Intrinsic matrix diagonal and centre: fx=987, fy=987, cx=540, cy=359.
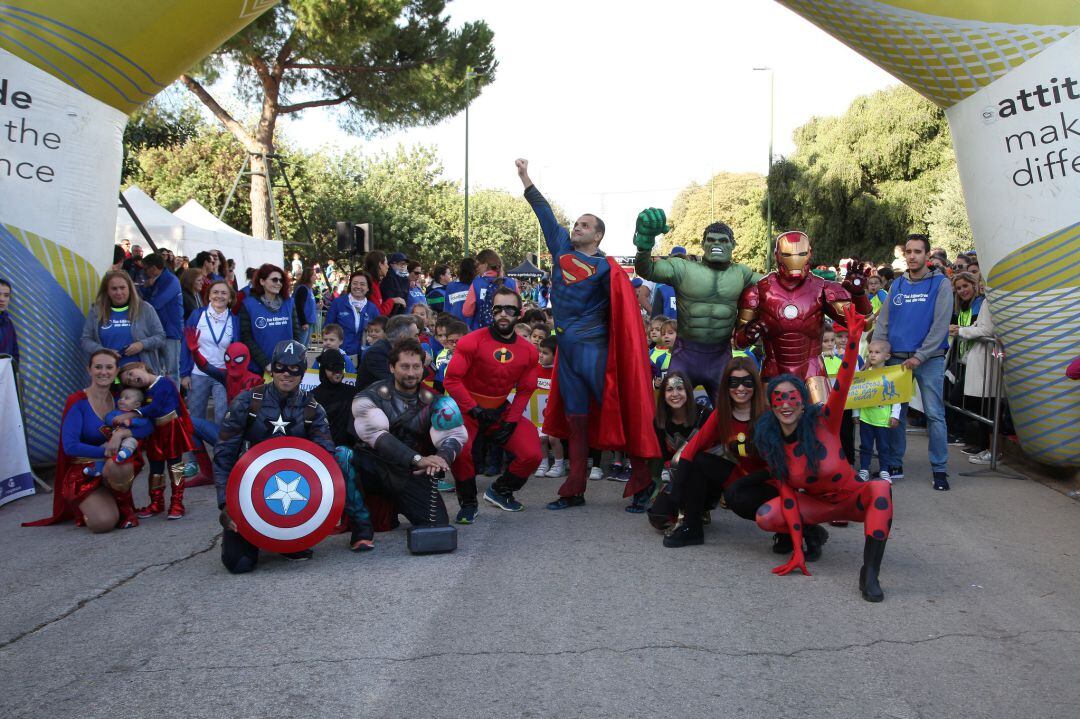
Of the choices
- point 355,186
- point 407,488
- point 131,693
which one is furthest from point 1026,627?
point 355,186

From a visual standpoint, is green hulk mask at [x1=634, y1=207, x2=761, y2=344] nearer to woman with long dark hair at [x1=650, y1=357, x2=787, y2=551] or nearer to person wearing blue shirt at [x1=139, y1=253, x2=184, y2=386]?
woman with long dark hair at [x1=650, y1=357, x2=787, y2=551]

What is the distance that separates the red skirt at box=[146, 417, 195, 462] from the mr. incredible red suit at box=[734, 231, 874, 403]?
384 cm

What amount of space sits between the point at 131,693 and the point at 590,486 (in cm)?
467

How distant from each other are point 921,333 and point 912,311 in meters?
0.19

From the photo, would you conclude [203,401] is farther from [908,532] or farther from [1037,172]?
[1037,172]

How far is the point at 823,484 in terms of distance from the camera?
513cm

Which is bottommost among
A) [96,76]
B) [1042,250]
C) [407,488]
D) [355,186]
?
[407,488]

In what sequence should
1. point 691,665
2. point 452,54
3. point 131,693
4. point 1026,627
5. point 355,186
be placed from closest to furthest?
point 131,693
point 691,665
point 1026,627
point 452,54
point 355,186

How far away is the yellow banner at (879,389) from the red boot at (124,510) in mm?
5300

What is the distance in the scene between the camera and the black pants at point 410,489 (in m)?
5.77

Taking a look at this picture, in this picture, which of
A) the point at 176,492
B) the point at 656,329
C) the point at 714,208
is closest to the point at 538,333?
the point at 656,329

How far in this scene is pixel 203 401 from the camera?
27.3 ft

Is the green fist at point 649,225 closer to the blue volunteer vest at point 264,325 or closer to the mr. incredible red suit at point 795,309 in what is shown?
the mr. incredible red suit at point 795,309

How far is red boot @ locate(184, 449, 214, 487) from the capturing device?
7.86 metres
